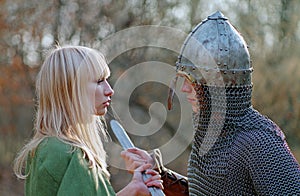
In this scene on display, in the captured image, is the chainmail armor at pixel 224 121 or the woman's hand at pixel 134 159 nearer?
the chainmail armor at pixel 224 121

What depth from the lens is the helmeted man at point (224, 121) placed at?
280 cm

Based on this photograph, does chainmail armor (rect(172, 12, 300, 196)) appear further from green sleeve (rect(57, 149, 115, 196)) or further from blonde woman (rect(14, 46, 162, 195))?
green sleeve (rect(57, 149, 115, 196))

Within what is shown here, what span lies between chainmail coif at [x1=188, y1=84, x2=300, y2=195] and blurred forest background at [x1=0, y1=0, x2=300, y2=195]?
5208 mm

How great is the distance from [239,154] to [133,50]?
Answer: 5.74 metres

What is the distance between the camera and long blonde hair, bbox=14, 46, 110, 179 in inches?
107

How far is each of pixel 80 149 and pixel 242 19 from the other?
6336 mm

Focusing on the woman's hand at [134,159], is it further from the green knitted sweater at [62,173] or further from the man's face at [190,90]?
the green knitted sweater at [62,173]

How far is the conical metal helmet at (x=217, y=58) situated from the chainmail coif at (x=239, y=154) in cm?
4

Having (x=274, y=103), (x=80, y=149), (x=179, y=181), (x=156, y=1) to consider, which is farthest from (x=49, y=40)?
(x=80, y=149)

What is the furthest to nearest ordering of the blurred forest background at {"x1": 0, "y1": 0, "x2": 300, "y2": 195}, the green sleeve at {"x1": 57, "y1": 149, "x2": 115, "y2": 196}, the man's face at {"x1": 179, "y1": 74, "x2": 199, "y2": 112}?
the blurred forest background at {"x1": 0, "y1": 0, "x2": 300, "y2": 195} → the man's face at {"x1": 179, "y1": 74, "x2": 199, "y2": 112} → the green sleeve at {"x1": 57, "y1": 149, "x2": 115, "y2": 196}

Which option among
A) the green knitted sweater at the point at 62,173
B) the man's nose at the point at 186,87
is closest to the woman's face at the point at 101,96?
the green knitted sweater at the point at 62,173

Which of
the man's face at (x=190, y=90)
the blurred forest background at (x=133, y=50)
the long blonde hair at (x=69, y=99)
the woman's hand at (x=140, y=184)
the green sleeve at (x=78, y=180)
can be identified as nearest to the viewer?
the green sleeve at (x=78, y=180)

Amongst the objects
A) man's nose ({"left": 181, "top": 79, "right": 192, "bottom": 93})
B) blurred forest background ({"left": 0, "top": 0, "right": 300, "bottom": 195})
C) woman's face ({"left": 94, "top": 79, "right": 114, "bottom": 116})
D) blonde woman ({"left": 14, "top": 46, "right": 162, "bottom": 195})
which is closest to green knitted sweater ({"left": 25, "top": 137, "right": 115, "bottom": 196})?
blonde woman ({"left": 14, "top": 46, "right": 162, "bottom": 195})

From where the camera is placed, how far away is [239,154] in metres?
2.83
